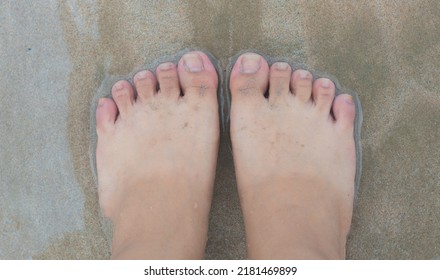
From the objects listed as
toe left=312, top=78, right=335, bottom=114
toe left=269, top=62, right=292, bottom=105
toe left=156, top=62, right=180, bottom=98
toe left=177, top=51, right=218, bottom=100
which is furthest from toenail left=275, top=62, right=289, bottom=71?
toe left=156, top=62, right=180, bottom=98

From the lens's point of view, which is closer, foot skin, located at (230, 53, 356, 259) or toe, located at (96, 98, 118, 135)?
foot skin, located at (230, 53, 356, 259)

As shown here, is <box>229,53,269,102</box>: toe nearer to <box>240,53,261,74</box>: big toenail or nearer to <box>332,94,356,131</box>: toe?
<box>240,53,261,74</box>: big toenail

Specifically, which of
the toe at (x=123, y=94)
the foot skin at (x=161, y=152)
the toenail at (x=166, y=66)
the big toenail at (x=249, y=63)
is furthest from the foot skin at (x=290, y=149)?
the toe at (x=123, y=94)

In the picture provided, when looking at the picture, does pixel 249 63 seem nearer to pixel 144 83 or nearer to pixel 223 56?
pixel 223 56

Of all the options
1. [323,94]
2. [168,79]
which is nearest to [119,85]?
[168,79]

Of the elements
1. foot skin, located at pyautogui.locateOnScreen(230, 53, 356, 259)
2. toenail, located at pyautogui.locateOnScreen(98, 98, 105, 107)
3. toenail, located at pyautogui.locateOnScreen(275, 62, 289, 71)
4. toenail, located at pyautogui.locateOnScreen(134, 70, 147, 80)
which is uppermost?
toenail, located at pyautogui.locateOnScreen(275, 62, 289, 71)

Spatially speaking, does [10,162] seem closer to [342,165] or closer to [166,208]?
[166,208]

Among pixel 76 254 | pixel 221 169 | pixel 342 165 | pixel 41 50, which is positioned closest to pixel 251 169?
pixel 221 169
